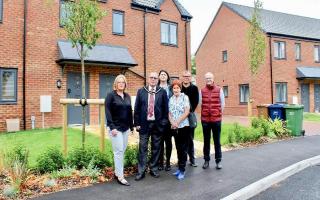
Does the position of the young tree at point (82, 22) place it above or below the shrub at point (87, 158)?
above

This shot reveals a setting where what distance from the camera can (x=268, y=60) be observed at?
25.1 meters

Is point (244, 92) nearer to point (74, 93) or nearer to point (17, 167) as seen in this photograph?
point (74, 93)

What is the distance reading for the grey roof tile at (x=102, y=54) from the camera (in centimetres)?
1397

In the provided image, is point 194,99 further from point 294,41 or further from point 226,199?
point 294,41

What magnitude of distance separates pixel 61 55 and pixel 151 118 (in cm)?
839

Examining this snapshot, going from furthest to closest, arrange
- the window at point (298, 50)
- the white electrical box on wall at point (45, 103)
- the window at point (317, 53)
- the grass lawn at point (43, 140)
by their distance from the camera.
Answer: the window at point (317, 53)
the window at point (298, 50)
the white electrical box on wall at point (45, 103)
the grass lawn at point (43, 140)

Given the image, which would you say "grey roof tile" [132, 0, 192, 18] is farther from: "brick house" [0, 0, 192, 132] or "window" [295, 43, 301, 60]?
"window" [295, 43, 301, 60]

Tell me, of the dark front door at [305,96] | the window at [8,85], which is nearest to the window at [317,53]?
the dark front door at [305,96]

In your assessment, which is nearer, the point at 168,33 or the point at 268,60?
the point at 168,33

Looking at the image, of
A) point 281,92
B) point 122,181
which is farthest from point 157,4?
point 122,181

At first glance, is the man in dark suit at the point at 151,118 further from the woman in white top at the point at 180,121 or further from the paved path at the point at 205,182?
the paved path at the point at 205,182

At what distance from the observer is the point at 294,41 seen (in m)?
27.0

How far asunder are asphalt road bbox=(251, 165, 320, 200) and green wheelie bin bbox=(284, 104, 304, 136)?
20.1ft

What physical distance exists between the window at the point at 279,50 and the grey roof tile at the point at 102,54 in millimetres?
13985
